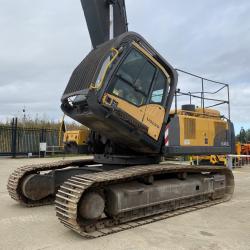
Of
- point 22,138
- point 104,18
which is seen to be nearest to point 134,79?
point 104,18

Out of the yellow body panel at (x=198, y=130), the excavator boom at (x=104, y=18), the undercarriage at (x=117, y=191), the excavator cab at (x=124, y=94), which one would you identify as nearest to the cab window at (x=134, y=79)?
the excavator cab at (x=124, y=94)

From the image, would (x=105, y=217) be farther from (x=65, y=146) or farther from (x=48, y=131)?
(x=48, y=131)

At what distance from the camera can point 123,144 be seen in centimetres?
799

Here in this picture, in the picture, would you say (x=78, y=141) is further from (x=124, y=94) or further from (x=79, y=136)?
(x=124, y=94)

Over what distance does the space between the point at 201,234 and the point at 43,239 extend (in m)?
2.43

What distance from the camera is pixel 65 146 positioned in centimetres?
924

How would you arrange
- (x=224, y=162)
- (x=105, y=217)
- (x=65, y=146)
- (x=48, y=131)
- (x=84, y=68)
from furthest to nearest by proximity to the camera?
(x=48, y=131) → (x=224, y=162) → (x=65, y=146) → (x=84, y=68) → (x=105, y=217)

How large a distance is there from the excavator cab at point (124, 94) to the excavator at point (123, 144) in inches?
0.7

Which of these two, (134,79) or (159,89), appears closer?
(134,79)

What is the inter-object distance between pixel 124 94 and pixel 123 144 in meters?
1.24

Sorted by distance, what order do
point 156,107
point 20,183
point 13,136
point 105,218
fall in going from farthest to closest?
point 13,136, point 20,183, point 156,107, point 105,218

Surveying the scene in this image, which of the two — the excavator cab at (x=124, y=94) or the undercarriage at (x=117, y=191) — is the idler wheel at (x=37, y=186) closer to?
the undercarriage at (x=117, y=191)

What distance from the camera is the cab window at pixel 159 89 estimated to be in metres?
7.87

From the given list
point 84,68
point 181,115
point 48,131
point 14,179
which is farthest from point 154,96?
point 48,131
